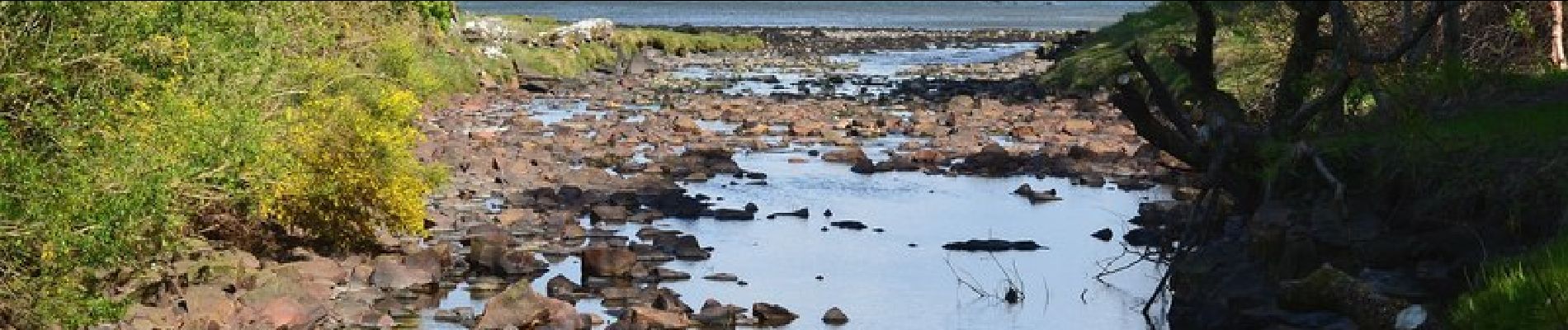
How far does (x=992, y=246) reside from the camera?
26.6 meters

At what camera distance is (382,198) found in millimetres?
23891

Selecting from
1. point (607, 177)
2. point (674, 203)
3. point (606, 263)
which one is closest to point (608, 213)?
point (674, 203)

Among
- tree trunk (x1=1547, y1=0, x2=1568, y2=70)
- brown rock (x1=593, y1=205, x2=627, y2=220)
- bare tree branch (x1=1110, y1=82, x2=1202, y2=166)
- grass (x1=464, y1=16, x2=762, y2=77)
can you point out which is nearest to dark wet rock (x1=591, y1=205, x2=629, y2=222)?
brown rock (x1=593, y1=205, x2=627, y2=220)

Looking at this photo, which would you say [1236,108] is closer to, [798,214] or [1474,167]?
[1474,167]

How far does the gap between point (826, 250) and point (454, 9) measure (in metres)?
44.3

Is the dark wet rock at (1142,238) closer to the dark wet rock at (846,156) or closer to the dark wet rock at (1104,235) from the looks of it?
the dark wet rock at (1104,235)

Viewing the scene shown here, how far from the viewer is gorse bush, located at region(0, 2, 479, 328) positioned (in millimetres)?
15516

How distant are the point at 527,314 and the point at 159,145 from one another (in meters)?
3.82

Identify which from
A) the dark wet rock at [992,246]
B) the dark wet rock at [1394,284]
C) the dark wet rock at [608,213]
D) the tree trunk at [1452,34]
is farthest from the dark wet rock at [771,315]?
the tree trunk at [1452,34]

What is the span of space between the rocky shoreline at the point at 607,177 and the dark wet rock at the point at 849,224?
57.4 inches

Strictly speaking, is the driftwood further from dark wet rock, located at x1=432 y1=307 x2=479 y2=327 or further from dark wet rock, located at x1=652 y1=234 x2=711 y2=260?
dark wet rock, located at x1=652 y1=234 x2=711 y2=260

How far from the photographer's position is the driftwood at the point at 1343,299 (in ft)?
52.9

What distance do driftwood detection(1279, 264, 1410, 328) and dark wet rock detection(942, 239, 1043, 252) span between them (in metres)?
8.85

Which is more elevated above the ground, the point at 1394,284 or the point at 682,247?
the point at 1394,284
